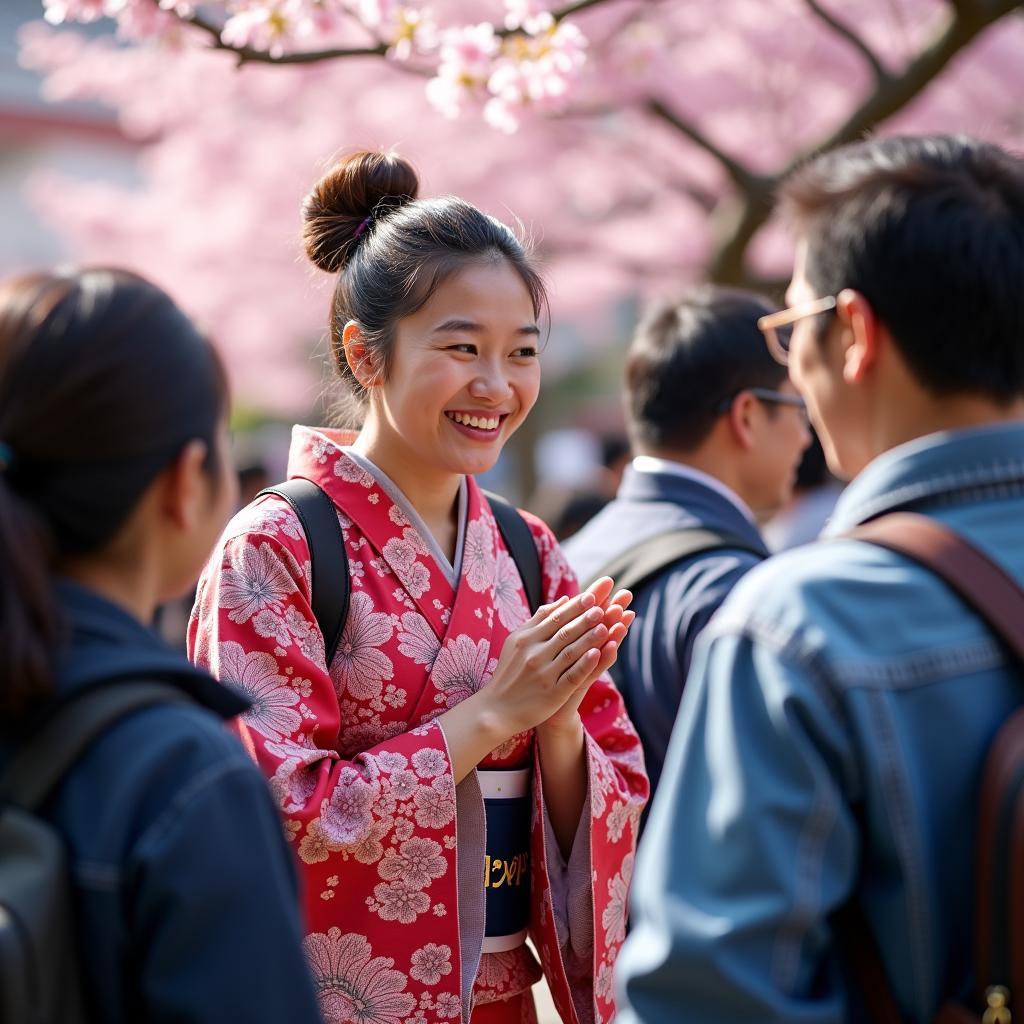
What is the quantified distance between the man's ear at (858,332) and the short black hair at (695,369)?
1634 millimetres

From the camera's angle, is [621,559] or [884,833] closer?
[884,833]

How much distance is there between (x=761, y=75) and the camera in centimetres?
1063

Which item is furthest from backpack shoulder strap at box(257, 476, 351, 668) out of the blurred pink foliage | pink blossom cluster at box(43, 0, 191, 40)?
the blurred pink foliage

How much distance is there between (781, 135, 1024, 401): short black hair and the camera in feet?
5.07


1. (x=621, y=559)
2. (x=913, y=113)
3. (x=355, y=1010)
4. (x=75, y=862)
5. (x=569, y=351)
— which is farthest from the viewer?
(x=569, y=351)

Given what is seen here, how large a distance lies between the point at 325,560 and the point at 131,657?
86 centimetres

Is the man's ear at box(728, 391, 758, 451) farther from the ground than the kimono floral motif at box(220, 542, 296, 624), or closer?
closer

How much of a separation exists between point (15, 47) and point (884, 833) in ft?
70.1

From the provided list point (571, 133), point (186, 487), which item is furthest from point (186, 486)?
point (571, 133)

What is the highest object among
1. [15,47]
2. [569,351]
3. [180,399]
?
[180,399]

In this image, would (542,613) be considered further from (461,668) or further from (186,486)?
(186,486)

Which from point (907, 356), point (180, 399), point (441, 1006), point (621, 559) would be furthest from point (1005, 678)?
point (621, 559)

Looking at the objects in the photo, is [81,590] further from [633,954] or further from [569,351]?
[569,351]

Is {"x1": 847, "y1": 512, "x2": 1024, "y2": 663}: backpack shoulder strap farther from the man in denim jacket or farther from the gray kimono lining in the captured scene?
the gray kimono lining
